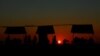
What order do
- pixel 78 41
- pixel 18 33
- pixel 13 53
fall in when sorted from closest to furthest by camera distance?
pixel 13 53 → pixel 78 41 → pixel 18 33

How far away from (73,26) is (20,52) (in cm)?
1340

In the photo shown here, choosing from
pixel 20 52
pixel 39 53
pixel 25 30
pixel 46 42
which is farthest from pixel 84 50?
pixel 25 30

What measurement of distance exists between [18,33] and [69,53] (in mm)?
16384

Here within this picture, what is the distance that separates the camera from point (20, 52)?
82.4 ft

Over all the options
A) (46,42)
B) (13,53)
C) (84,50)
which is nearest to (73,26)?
(46,42)

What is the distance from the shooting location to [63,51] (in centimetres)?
2581

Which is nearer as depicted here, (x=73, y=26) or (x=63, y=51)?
(x=63, y=51)

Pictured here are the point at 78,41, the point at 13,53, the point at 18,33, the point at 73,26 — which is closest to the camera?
the point at 13,53

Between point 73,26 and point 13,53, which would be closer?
point 13,53

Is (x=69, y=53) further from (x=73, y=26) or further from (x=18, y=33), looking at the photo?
Result: (x=18, y=33)

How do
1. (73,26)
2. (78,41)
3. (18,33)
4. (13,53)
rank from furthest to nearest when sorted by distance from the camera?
(18,33), (73,26), (78,41), (13,53)

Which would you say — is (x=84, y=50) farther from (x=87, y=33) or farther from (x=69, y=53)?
(x=87, y=33)

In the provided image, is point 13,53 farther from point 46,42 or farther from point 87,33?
point 87,33

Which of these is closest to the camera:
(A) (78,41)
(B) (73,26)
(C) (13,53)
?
(C) (13,53)
